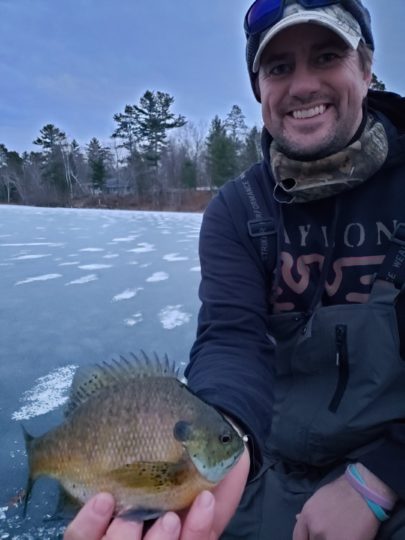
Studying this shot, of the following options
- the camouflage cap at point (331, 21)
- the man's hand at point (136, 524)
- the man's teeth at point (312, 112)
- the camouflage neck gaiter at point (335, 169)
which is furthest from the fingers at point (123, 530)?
the camouflage cap at point (331, 21)

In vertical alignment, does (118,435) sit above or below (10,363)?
above

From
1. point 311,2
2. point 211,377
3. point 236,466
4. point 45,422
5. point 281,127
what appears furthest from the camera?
point 45,422

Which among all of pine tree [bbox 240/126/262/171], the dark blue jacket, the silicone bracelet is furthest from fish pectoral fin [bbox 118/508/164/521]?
pine tree [bbox 240/126/262/171]

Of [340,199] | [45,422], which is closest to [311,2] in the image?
[340,199]

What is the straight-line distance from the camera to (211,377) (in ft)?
5.26

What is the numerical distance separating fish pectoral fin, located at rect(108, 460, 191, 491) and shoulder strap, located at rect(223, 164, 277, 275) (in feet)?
3.47

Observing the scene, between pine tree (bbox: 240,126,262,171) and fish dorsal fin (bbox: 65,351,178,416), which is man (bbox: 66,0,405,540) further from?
pine tree (bbox: 240,126,262,171)

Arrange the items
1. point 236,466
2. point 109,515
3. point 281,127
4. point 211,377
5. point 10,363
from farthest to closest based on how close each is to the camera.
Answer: point 10,363 → point 281,127 → point 211,377 → point 236,466 → point 109,515

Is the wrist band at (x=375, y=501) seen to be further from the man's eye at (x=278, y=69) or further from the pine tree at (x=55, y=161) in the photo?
the pine tree at (x=55, y=161)

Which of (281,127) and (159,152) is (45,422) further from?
(159,152)

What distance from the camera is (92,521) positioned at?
1159 millimetres

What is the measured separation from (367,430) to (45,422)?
177 cm

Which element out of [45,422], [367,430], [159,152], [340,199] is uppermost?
[159,152]

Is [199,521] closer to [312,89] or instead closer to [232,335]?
[232,335]
